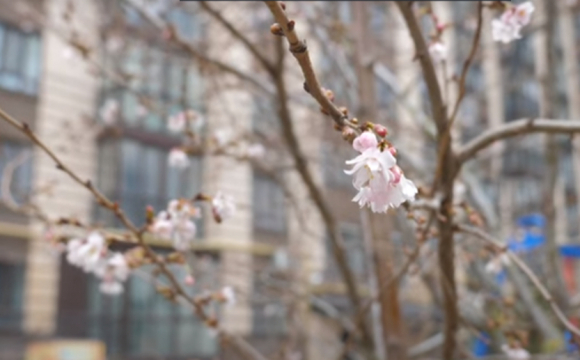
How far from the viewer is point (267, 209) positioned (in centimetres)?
1723

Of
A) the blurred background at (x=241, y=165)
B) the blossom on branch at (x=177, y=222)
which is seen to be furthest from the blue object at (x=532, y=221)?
the blossom on branch at (x=177, y=222)

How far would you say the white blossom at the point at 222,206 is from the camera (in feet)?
8.54

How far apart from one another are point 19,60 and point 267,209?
6646mm

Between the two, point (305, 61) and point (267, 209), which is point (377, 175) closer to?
point (305, 61)

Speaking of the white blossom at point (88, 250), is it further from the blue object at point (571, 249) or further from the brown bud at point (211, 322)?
the blue object at point (571, 249)

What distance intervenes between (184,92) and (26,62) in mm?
10071

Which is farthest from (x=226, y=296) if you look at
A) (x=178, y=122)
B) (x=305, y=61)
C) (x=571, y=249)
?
(x=571, y=249)

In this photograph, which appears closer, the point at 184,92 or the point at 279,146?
the point at 184,92

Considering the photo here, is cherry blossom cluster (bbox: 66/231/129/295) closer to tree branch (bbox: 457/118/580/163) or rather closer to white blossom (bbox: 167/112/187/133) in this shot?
white blossom (bbox: 167/112/187/133)

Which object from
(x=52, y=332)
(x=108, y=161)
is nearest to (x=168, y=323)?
(x=52, y=332)

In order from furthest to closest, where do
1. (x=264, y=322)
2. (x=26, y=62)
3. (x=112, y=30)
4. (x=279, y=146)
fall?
(x=264, y=322) → (x=26, y=62) → (x=112, y=30) → (x=279, y=146)

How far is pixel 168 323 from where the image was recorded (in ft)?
46.2

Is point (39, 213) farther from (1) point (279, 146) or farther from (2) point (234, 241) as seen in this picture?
(2) point (234, 241)

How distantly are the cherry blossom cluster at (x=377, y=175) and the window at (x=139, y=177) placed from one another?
41.8ft
